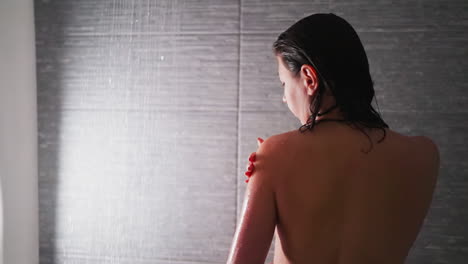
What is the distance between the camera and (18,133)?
1319 mm

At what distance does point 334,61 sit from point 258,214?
313 millimetres

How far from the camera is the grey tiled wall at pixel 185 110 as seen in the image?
121cm

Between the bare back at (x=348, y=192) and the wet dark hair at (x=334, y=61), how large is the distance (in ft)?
0.12

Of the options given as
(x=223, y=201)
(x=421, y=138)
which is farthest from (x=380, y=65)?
(x=223, y=201)

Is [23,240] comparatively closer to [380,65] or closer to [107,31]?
[107,31]

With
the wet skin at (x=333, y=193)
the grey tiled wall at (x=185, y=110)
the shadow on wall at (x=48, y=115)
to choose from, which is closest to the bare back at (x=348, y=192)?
the wet skin at (x=333, y=193)

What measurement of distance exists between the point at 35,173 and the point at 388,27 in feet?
4.50

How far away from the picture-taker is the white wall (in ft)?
4.19

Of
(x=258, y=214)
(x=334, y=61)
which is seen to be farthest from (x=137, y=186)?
(x=334, y=61)

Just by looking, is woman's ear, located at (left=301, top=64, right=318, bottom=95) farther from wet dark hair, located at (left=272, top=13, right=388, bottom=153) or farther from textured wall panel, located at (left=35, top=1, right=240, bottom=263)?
textured wall panel, located at (left=35, top=1, right=240, bottom=263)

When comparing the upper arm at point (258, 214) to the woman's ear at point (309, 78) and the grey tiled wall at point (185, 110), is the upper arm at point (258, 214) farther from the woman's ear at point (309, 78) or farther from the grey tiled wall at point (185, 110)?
the grey tiled wall at point (185, 110)

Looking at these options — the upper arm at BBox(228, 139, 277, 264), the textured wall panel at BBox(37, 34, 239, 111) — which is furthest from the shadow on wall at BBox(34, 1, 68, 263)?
the upper arm at BBox(228, 139, 277, 264)

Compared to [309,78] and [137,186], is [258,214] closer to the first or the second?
[309,78]

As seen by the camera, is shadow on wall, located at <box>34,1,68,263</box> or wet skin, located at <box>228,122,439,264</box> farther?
shadow on wall, located at <box>34,1,68,263</box>
